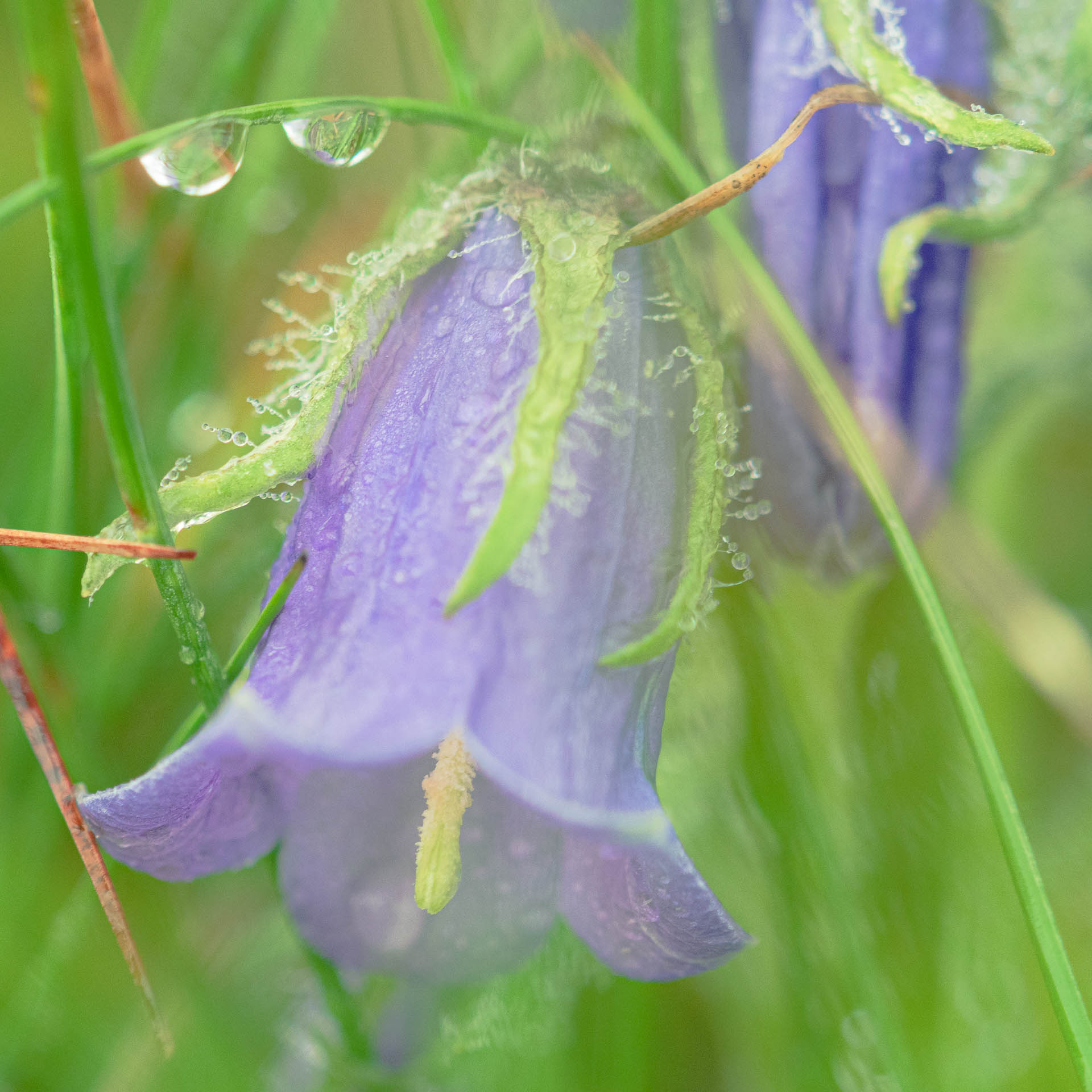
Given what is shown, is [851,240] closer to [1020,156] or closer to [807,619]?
[1020,156]

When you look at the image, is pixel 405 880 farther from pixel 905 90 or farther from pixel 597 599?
pixel 905 90

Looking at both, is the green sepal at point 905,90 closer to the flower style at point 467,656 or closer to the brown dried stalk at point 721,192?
the brown dried stalk at point 721,192

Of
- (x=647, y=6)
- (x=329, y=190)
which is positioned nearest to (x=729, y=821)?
(x=647, y=6)

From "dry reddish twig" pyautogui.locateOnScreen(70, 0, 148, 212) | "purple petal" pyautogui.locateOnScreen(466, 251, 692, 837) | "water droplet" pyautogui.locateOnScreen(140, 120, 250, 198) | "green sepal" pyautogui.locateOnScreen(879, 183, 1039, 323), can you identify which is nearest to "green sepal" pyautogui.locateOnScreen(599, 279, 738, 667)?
"purple petal" pyautogui.locateOnScreen(466, 251, 692, 837)

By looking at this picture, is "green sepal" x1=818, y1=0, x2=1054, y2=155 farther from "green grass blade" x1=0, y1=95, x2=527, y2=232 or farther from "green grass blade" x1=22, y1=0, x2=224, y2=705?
"green grass blade" x1=22, y1=0, x2=224, y2=705

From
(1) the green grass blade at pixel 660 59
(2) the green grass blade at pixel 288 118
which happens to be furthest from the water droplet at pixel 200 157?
(1) the green grass blade at pixel 660 59

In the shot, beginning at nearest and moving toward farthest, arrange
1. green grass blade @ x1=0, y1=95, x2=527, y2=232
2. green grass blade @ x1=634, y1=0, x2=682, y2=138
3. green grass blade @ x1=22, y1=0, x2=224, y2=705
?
1. green grass blade @ x1=22, y1=0, x2=224, y2=705
2. green grass blade @ x1=0, y1=95, x2=527, y2=232
3. green grass blade @ x1=634, y1=0, x2=682, y2=138

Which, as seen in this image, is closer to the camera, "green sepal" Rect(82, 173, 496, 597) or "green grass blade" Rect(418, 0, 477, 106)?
"green sepal" Rect(82, 173, 496, 597)
